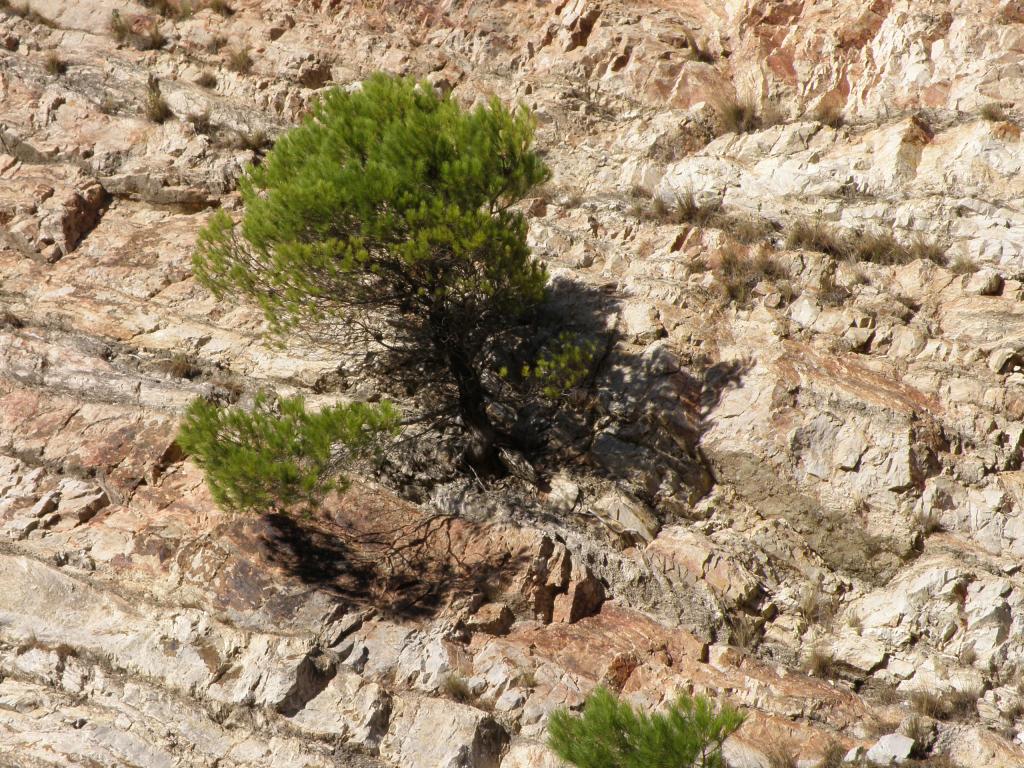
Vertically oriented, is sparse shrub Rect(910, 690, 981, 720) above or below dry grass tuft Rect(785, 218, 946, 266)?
below

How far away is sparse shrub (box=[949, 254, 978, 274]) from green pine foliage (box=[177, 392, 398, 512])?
6968mm

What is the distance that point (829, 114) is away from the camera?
12.1 metres

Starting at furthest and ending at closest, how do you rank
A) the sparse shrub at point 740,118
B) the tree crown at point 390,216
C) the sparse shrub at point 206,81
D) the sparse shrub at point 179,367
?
the sparse shrub at point 206,81 → the sparse shrub at point 740,118 → the sparse shrub at point 179,367 → the tree crown at point 390,216

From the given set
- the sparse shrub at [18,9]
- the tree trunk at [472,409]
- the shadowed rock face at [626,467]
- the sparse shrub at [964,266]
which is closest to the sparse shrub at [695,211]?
the shadowed rock face at [626,467]

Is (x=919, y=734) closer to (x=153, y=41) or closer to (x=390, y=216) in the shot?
(x=390, y=216)

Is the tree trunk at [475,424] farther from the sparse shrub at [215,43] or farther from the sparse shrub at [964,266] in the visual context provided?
the sparse shrub at [215,43]

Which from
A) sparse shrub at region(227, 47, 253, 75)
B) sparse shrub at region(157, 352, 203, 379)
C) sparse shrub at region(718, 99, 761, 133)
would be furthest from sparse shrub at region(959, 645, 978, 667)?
sparse shrub at region(227, 47, 253, 75)

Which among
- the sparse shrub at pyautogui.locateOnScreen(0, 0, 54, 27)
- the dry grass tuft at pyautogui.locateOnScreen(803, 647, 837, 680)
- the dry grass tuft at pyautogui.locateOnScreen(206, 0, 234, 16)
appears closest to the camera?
the dry grass tuft at pyautogui.locateOnScreen(803, 647, 837, 680)

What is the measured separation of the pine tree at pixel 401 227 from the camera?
8.59 m

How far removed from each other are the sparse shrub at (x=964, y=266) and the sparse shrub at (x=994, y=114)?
2089 millimetres

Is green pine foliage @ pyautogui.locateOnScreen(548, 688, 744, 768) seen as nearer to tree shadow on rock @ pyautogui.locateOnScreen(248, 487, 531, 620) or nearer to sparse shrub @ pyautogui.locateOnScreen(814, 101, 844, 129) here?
tree shadow on rock @ pyautogui.locateOnScreen(248, 487, 531, 620)

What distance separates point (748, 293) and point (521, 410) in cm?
321

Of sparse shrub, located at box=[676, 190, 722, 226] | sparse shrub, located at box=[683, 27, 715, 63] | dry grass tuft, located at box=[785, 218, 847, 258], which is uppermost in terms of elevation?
sparse shrub, located at box=[683, 27, 715, 63]

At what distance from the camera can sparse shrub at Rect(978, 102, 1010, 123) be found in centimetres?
1077
